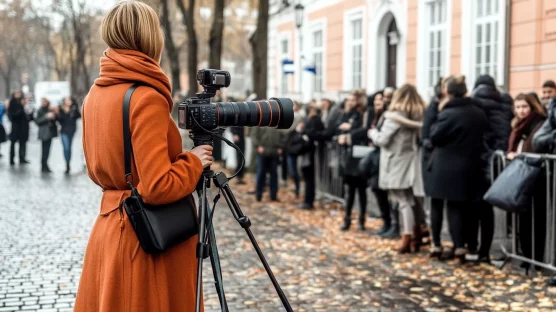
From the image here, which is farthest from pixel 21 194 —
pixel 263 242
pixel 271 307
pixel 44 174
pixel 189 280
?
pixel 189 280

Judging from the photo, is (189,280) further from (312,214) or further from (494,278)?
(312,214)

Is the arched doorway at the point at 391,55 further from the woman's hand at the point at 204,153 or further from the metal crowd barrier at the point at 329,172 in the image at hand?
the woman's hand at the point at 204,153

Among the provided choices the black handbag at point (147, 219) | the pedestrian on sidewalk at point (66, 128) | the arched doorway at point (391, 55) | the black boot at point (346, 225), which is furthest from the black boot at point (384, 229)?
the pedestrian on sidewalk at point (66, 128)

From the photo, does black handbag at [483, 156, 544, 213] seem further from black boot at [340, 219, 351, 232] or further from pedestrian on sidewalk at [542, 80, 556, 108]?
black boot at [340, 219, 351, 232]

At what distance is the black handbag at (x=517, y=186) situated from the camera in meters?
7.46

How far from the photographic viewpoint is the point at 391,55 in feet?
69.9

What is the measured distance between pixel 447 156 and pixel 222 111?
5.23 m

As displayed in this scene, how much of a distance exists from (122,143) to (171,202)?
329 mm

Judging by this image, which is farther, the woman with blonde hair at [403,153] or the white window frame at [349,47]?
the white window frame at [349,47]

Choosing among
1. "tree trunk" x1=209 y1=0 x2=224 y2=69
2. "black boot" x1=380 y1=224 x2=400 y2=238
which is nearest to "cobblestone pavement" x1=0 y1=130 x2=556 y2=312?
"black boot" x1=380 y1=224 x2=400 y2=238

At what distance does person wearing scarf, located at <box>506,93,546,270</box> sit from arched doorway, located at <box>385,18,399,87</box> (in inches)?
475

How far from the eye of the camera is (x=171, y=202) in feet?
11.3

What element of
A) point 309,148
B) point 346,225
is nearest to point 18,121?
point 309,148

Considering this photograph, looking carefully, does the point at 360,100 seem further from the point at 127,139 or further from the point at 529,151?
the point at 127,139
